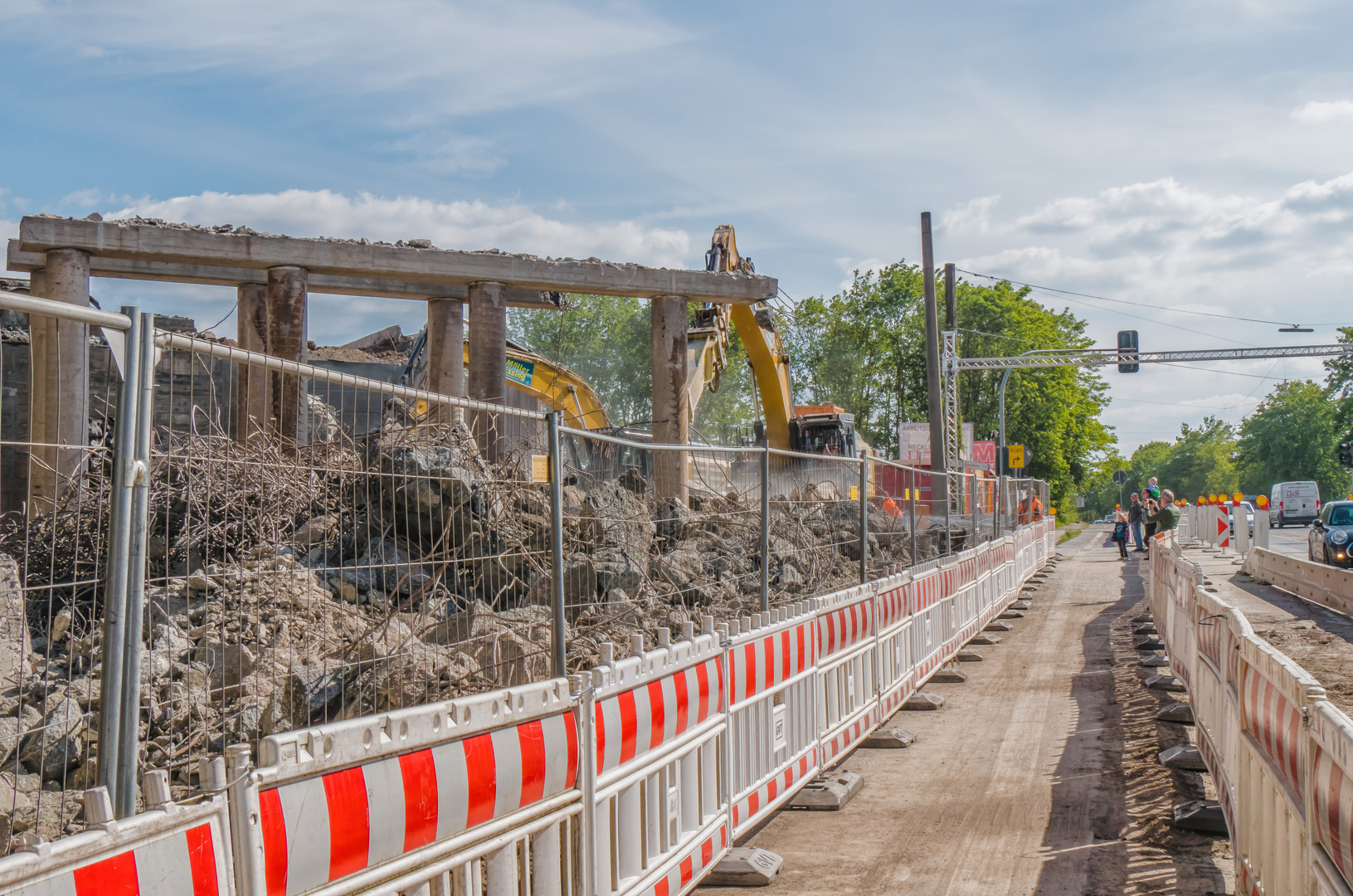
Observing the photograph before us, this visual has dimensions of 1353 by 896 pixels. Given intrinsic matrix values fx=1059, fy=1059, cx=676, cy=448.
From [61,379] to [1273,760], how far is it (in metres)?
9.25

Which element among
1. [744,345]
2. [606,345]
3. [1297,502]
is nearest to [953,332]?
[744,345]

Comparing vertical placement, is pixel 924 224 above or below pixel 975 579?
above

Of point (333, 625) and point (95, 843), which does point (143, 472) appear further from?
point (333, 625)

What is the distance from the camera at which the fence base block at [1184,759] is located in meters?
7.36

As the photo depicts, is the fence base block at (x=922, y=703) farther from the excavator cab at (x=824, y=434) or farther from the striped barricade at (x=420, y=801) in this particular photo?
the excavator cab at (x=824, y=434)

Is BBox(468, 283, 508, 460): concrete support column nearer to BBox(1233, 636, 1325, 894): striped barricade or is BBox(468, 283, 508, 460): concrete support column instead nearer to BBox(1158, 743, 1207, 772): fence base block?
BBox(1158, 743, 1207, 772): fence base block

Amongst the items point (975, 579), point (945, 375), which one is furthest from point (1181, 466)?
point (975, 579)

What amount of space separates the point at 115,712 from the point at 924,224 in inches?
1087

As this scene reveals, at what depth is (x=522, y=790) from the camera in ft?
11.7

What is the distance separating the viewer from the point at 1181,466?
168 metres

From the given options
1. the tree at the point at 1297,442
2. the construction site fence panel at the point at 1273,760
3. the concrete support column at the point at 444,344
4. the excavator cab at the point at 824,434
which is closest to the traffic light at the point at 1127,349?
the excavator cab at the point at 824,434

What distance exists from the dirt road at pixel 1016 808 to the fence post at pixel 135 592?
3.55 m

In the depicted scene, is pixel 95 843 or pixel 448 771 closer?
pixel 95 843

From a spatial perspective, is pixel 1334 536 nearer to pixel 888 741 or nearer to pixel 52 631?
pixel 888 741
